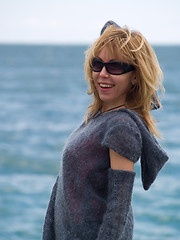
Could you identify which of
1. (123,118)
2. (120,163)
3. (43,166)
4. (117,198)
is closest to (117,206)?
(117,198)

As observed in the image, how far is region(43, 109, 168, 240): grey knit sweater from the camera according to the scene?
4.91 ft

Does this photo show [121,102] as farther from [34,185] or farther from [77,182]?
[34,185]

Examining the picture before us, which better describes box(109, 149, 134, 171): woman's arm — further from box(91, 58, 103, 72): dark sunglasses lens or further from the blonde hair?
box(91, 58, 103, 72): dark sunglasses lens

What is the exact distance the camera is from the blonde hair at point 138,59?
1.59 m

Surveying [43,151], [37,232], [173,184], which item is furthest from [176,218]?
[43,151]

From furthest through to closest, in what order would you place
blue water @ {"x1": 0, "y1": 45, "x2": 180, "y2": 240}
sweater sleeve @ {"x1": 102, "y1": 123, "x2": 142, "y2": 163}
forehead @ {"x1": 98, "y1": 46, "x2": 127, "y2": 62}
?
blue water @ {"x1": 0, "y1": 45, "x2": 180, "y2": 240} → forehead @ {"x1": 98, "y1": 46, "x2": 127, "y2": 62} → sweater sleeve @ {"x1": 102, "y1": 123, "x2": 142, "y2": 163}

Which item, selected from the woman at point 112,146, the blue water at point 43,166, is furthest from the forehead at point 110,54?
the blue water at point 43,166

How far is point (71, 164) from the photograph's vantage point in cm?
166

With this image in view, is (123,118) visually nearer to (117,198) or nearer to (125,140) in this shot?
(125,140)

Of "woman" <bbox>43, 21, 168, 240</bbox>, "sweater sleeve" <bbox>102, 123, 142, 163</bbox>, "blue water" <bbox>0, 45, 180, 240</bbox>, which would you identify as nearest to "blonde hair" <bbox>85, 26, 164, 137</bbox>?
"woman" <bbox>43, 21, 168, 240</bbox>

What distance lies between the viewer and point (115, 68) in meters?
1.63

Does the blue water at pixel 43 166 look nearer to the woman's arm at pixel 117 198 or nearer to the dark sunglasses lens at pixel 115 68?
the dark sunglasses lens at pixel 115 68

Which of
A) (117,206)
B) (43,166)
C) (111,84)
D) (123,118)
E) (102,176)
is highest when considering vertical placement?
(43,166)

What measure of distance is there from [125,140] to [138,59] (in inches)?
11.9
